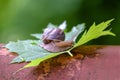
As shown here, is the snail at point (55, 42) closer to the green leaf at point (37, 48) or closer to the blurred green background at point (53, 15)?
the green leaf at point (37, 48)

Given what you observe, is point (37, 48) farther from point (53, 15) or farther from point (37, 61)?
point (53, 15)

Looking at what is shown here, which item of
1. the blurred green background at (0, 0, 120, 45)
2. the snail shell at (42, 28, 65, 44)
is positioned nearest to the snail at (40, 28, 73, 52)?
the snail shell at (42, 28, 65, 44)

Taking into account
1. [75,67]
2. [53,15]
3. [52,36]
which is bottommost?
[75,67]

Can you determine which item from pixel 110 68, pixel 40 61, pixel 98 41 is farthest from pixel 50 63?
pixel 98 41

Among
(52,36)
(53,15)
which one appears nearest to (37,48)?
(52,36)

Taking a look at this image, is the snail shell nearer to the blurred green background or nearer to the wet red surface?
the wet red surface

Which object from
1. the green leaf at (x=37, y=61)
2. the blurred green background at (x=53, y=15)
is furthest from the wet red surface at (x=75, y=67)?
the blurred green background at (x=53, y=15)
